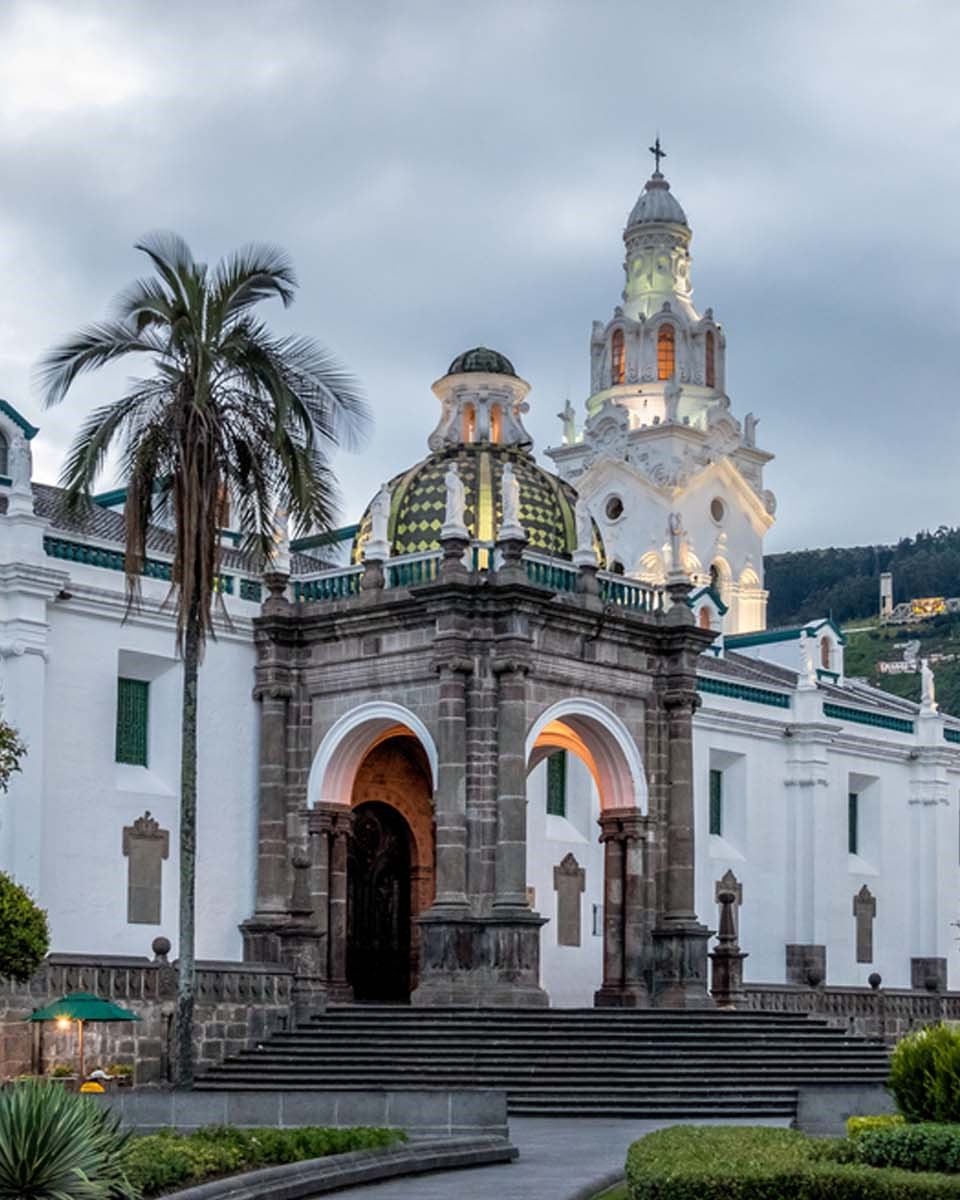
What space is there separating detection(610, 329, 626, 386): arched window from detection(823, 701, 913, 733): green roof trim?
21889 millimetres

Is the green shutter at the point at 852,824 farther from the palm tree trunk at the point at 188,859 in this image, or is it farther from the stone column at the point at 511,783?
the palm tree trunk at the point at 188,859

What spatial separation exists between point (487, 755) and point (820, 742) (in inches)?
651

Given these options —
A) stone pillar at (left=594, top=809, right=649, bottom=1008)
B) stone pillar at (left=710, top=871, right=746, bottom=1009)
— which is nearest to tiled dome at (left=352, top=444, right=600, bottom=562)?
stone pillar at (left=594, top=809, right=649, bottom=1008)

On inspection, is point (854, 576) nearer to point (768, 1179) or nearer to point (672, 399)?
point (672, 399)

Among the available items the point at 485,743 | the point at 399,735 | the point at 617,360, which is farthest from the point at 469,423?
the point at 617,360

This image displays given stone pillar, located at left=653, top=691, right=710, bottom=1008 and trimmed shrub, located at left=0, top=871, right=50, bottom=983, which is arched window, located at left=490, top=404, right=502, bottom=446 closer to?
stone pillar, located at left=653, top=691, right=710, bottom=1008

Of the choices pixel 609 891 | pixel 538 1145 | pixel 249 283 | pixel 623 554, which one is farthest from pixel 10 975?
pixel 623 554

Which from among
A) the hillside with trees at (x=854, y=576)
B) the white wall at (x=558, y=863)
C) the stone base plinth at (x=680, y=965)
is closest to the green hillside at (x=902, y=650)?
the hillside with trees at (x=854, y=576)

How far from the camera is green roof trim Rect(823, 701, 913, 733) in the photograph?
1838 inches

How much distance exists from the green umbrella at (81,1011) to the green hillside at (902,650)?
60996 mm

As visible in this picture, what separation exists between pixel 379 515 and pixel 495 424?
3162 millimetres

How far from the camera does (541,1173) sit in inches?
728

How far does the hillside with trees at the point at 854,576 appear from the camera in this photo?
389 feet

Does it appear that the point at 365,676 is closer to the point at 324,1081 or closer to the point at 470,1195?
the point at 324,1081
